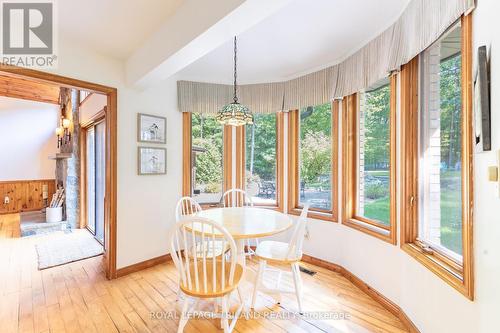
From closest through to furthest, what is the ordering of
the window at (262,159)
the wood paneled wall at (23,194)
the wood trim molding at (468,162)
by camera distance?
the wood trim molding at (468,162)
the window at (262,159)
the wood paneled wall at (23,194)

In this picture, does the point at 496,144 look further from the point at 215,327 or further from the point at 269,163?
the point at 269,163

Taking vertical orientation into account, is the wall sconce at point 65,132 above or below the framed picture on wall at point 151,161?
above

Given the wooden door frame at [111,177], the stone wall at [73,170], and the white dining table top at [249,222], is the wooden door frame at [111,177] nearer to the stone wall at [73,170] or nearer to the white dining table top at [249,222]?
the white dining table top at [249,222]

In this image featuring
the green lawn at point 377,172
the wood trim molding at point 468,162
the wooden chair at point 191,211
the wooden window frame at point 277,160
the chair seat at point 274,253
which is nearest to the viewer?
the wood trim molding at point 468,162

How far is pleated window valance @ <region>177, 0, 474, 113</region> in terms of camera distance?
5.13ft

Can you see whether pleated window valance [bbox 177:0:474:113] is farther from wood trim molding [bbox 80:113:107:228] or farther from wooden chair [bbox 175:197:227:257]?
wood trim molding [bbox 80:113:107:228]

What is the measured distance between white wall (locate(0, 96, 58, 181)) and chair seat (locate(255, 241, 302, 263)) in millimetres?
6845

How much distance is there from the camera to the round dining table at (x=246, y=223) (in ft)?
6.24

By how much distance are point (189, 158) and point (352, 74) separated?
2.36 metres

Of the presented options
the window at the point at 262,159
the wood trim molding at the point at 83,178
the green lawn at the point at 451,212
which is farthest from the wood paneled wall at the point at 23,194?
the green lawn at the point at 451,212

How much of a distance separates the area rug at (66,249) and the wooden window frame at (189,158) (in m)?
1.64

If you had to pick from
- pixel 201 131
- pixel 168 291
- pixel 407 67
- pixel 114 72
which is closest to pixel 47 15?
pixel 114 72

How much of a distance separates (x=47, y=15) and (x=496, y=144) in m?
3.12

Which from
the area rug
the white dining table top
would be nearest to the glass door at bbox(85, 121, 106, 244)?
the area rug
